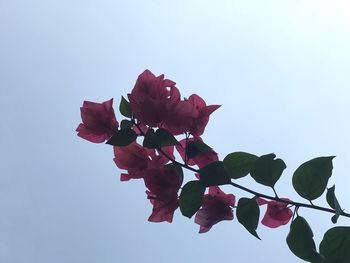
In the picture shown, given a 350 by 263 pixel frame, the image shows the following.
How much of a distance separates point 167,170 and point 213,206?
105mm

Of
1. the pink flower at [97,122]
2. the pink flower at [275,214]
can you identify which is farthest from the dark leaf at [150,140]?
the pink flower at [275,214]

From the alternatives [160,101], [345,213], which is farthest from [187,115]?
[345,213]

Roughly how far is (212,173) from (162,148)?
98mm

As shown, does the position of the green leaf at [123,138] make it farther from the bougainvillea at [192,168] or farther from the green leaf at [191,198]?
the green leaf at [191,198]

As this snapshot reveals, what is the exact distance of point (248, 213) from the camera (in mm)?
808

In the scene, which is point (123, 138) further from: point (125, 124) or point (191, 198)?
point (191, 198)

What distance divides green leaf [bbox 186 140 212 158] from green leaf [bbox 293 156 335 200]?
0.51 ft

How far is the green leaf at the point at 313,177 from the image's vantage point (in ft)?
2.62

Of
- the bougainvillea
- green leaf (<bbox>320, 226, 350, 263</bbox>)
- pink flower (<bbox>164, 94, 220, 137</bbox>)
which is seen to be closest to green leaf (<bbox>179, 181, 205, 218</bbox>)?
the bougainvillea

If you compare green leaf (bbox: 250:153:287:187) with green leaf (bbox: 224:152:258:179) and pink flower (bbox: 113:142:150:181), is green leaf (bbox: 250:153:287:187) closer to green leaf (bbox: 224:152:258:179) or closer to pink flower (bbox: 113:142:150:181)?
green leaf (bbox: 224:152:258:179)

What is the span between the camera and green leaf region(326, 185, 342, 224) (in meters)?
0.73

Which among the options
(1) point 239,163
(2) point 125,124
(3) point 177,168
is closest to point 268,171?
(1) point 239,163

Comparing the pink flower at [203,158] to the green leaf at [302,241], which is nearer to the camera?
the green leaf at [302,241]

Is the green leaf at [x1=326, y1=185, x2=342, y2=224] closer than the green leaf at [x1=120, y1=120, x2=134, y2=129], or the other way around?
the green leaf at [x1=326, y1=185, x2=342, y2=224]
